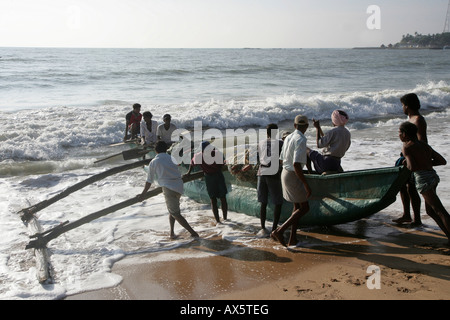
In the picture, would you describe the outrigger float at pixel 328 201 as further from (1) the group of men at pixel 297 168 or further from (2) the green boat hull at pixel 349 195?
(1) the group of men at pixel 297 168

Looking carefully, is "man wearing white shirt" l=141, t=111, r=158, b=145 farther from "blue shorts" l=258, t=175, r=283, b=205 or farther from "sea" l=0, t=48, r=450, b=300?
"blue shorts" l=258, t=175, r=283, b=205

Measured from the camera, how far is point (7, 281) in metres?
5.05

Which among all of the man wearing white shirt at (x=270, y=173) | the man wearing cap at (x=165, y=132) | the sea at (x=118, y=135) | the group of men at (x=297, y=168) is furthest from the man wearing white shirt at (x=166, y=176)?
the man wearing cap at (x=165, y=132)

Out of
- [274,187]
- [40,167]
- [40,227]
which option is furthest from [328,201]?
[40,167]

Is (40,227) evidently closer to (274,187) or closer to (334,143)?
(274,187)

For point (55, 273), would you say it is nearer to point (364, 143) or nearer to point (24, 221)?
point (24, 221)

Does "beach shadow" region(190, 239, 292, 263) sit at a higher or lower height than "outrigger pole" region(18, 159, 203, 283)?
lower

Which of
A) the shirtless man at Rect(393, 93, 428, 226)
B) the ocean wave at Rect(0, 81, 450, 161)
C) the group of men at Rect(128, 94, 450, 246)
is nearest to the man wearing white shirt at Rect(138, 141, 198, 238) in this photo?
the group of men at Rect(128, 94, 450, 246)

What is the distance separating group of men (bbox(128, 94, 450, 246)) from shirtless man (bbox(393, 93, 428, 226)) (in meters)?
0.01

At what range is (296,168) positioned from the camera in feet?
16.7

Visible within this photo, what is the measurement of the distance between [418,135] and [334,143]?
3.47 feet

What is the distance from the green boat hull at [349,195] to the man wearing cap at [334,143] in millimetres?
282

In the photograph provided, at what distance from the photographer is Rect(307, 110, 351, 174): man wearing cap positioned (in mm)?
5891

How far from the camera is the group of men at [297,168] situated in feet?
16.7
